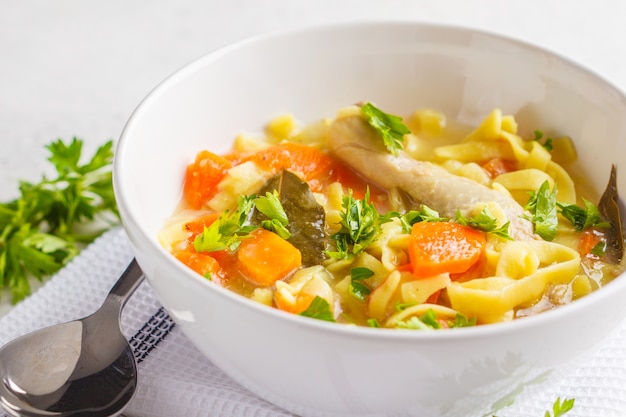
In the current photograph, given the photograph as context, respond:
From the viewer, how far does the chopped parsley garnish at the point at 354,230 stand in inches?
135

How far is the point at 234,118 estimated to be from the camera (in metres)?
4.52

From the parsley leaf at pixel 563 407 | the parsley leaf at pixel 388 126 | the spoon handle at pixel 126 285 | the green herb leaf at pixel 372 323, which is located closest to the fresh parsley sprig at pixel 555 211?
the parsley leaf at pixel 388 126

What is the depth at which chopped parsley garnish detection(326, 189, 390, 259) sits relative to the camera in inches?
135

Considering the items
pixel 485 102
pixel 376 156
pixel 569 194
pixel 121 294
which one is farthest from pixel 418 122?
pixel 121 294

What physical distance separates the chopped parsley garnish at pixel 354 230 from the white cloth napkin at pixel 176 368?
743 millimetres

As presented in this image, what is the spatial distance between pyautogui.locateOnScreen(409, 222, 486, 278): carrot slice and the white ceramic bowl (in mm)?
617

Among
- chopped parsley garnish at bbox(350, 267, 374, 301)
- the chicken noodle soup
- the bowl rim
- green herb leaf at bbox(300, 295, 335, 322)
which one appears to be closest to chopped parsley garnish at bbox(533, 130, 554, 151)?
the chicken noodle soup

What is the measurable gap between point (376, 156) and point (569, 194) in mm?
1012

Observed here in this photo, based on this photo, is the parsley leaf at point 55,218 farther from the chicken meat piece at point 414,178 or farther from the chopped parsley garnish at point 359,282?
the chopped parsley garnish at point 359,282

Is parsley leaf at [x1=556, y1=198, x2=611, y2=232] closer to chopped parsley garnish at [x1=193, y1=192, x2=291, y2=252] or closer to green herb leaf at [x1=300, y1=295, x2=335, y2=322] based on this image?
chopped parsley garnish at [x1=193, y1=192, x2=291, y2=252]

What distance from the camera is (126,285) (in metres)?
3.70

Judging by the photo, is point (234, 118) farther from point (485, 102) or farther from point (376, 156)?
point (485, 102)

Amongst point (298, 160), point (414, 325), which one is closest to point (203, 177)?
point (298, 160)

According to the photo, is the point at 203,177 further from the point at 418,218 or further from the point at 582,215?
the point at 582,215
